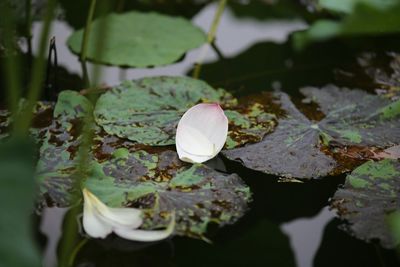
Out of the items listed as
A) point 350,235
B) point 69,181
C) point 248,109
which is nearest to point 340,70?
point 248,109

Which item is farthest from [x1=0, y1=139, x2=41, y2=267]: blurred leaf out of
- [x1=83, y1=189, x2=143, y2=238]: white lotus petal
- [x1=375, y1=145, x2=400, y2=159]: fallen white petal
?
[x1=375, y1=145, x2=400, y2=159]: fallen white petal

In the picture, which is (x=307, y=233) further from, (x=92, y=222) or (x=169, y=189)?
(x=92, y=222)

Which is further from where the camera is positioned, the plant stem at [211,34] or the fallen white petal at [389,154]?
the plant stem at [211,34]

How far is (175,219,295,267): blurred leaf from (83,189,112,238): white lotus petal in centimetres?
12

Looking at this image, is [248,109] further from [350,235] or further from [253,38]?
[253,38]

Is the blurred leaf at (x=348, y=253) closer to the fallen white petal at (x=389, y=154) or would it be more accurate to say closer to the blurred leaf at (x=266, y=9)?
the fallen white petal at (x=389, y=154)

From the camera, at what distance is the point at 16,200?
53 cm

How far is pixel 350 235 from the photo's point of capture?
0.90 metres

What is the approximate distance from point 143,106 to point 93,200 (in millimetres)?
340

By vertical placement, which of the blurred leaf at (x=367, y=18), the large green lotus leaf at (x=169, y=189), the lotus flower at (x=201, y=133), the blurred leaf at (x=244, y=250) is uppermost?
the blurred leaf at (x=367, y=18)


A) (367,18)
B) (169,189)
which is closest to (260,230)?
(169,189)

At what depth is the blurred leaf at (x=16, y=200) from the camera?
0.53 metres

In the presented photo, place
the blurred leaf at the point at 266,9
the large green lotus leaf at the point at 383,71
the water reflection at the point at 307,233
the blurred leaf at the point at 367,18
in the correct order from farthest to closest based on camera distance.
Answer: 1. the blurred leaf at the point at 266,9
2. the large green lotus leaf at the point at 383,71
3. the water reflection at the point at 307,233
4. the blurred leaf at the point at 367,18

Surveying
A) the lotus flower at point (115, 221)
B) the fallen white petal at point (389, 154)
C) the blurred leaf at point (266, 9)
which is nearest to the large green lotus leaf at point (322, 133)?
the fallen white petal at point (389, 154)
